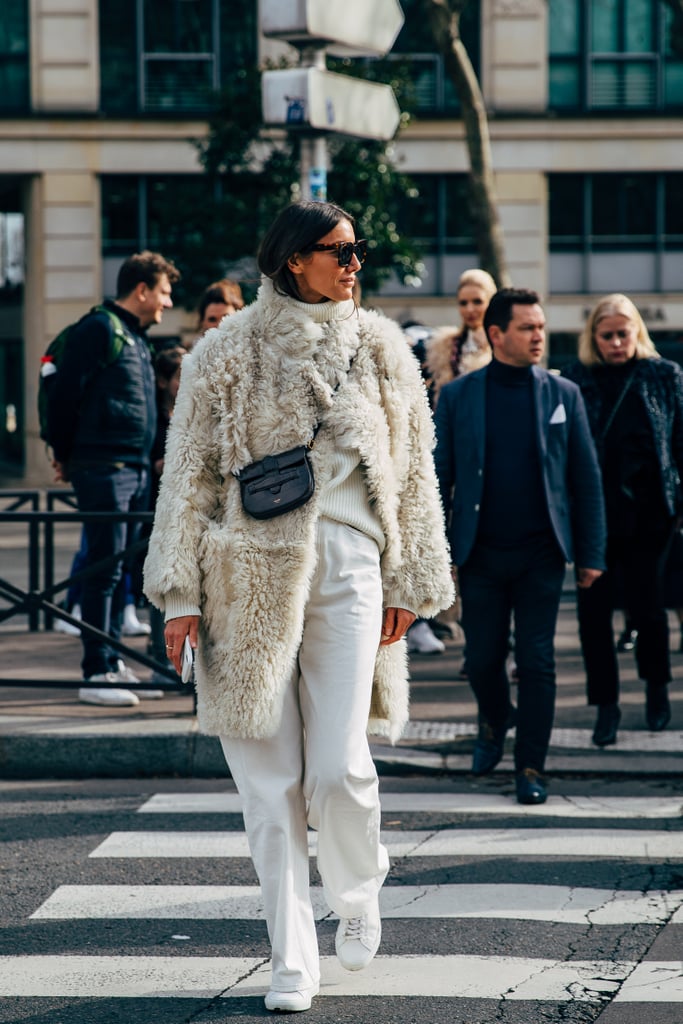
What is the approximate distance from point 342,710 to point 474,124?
16392 millimetres

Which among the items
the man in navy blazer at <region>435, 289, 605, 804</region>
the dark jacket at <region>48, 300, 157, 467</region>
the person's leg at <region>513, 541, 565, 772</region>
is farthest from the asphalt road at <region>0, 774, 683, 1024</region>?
the dark jacket at <region>48, 300, 157, 467</region>

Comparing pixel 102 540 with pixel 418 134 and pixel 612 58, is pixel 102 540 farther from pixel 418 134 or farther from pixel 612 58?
pixel 612 58

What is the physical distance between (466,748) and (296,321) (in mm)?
3422

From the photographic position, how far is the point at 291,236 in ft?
12.9

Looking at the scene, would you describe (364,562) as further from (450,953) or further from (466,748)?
(466,748)

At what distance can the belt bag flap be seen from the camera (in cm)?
387

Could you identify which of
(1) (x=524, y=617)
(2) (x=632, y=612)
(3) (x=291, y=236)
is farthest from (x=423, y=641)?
(3) (x=291, y=236)

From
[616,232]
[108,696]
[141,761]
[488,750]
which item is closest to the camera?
[488,750]

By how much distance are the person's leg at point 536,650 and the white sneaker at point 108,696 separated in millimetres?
2051

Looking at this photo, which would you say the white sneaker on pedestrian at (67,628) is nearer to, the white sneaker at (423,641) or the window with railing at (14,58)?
the white sneaker at (423,641)

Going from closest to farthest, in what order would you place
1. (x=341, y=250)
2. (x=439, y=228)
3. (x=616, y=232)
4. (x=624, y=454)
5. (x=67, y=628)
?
(x=341, y=250), (x=624, y=454), (x=67, y=628), (x=439, y=228), (x=616, y=232)

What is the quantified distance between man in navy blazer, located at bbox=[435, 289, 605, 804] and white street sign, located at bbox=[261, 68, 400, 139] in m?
3.16

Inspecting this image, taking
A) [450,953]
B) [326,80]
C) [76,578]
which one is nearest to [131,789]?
[76,578]

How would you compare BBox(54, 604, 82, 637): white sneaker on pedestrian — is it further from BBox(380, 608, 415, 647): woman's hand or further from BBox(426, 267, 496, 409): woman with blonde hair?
BBox(380, 608, 415, 647): woman's hand
